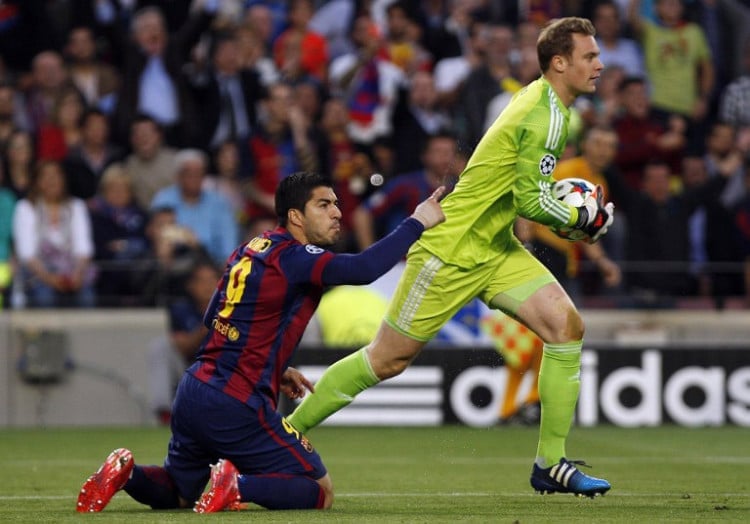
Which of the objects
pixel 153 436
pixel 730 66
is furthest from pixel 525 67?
pixel 153 436

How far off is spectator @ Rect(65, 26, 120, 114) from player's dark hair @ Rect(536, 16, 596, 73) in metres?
8.19

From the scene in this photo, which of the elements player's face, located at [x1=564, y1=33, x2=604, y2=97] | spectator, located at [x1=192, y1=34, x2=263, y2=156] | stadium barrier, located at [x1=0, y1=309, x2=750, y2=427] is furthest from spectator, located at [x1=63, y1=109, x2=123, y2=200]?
player's face, located at [x1=564, y1=33, x2=604, y2=97]

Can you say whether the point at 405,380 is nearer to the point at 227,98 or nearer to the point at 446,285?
the point at 227,98

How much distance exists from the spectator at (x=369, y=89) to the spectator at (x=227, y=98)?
84cm

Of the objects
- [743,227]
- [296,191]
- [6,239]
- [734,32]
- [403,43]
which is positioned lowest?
[6,239]

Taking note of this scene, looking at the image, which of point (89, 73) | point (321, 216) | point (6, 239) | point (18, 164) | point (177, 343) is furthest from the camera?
point (89, 73)

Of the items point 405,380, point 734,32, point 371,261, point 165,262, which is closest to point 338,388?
point 371,261

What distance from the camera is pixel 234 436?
6.91m

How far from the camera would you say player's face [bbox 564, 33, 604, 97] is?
7.93 meters

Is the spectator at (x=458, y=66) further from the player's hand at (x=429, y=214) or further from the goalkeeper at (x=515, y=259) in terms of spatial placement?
the player's hand at (x=429, y=214)

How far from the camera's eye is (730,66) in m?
16.9

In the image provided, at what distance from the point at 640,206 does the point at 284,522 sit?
8.55m

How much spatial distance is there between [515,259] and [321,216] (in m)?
1.43

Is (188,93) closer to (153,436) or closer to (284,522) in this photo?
(153,436)
